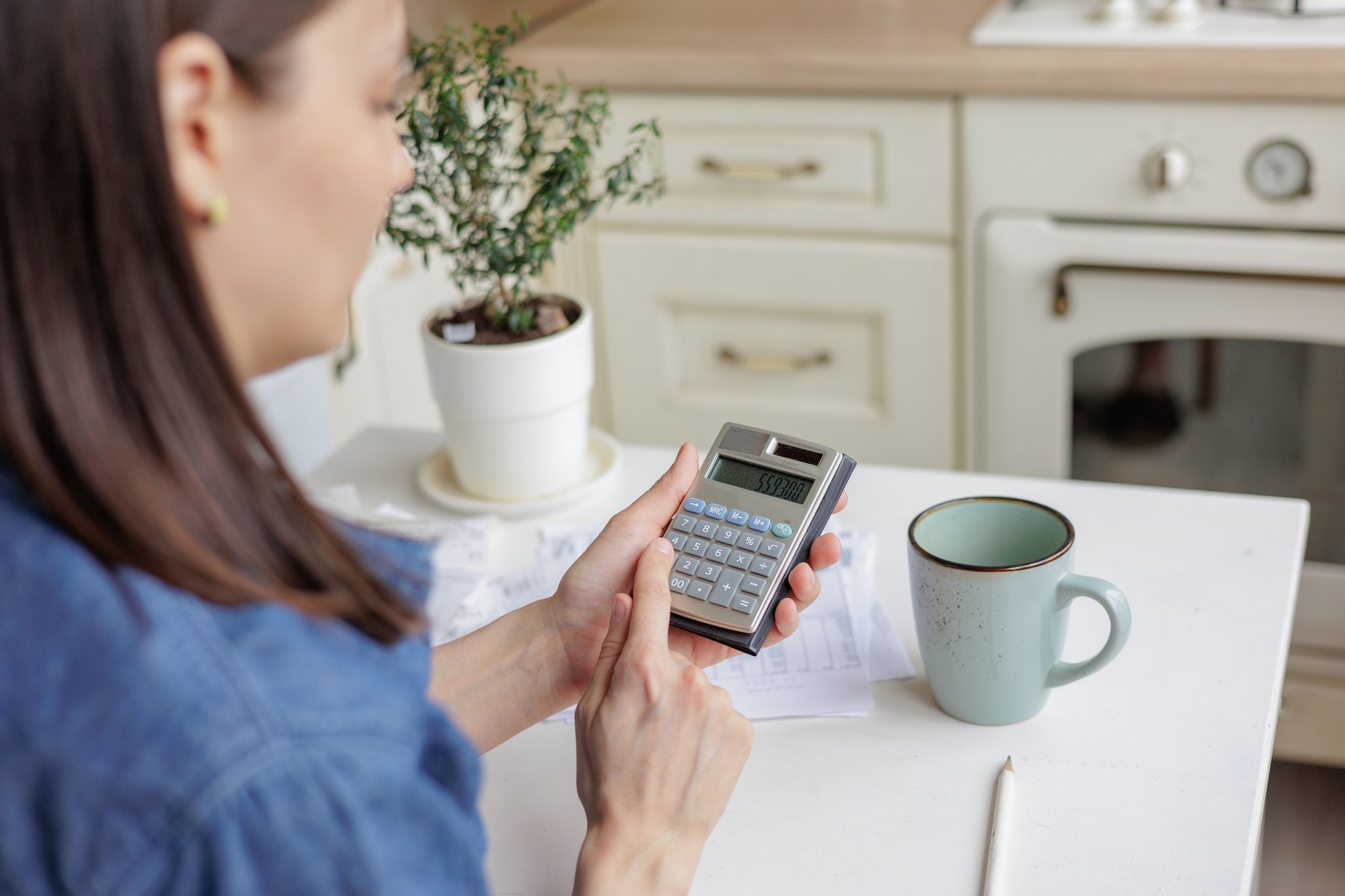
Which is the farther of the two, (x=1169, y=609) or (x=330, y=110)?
(x=1169, y=609)

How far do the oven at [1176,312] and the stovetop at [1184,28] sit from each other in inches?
2.6

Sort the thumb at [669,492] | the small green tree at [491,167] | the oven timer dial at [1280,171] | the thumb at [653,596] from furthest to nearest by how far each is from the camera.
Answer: the oven timer dial at [1280,171] < the small green tree at [491,167] < the thumb at [669,492] < the thumb at [653,596]

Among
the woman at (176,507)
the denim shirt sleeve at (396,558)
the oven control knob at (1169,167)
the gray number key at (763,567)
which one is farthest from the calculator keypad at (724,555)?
the oven control knob at (1169,167)

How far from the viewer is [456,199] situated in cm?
87

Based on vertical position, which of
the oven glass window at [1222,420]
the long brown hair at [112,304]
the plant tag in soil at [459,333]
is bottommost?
the oven glass window at [1222,420]

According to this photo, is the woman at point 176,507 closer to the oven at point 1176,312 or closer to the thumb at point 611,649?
the thumb at point 611,649

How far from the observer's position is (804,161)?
1476 millimetres

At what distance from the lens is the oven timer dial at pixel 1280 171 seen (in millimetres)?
1291

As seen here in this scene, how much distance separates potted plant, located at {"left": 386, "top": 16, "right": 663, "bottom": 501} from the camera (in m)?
0.84

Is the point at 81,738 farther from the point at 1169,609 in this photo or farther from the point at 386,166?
the point at 1169,609

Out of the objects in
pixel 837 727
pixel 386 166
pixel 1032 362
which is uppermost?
pixel 386 166

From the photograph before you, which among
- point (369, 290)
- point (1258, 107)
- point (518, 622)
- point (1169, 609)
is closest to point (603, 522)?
point (518, 622)

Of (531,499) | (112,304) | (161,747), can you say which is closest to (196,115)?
(112,304)

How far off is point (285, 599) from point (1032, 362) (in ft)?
3.91
